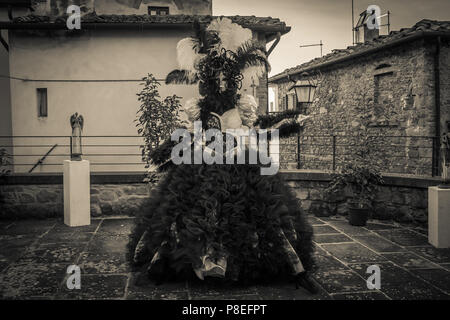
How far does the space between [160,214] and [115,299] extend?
765 millimetres

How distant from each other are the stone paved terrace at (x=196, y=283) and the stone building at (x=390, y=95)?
→ 190 centimetres

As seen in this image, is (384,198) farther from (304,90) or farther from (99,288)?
(99,288)

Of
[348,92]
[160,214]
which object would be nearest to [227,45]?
[160,214]

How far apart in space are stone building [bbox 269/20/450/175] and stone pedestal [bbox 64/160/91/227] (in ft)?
12.7

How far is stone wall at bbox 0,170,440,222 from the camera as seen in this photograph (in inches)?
248

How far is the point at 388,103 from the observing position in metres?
10.8

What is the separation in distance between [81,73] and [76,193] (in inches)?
158

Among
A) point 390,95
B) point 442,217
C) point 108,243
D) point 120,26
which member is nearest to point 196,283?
point 108,243

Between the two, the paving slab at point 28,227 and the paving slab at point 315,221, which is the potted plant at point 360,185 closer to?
the paving slab at point 315,221

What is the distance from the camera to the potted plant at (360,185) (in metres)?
6.03

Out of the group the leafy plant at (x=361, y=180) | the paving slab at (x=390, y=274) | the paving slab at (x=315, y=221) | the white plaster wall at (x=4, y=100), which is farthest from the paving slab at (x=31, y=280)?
the white plaster wall at (x=4, y=100)

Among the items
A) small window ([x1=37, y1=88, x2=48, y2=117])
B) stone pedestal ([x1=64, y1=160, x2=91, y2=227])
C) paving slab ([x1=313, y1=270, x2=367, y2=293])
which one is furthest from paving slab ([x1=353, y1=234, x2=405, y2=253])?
small window ([x1=37, y1=88, x2=48, y2=117])

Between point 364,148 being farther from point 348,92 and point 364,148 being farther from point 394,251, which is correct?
point 348,92

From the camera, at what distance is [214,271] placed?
3121mm
